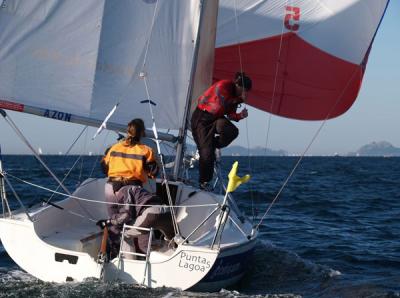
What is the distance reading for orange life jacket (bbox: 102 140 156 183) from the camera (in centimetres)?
604

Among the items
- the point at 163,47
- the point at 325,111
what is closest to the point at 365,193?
the point at 325,111

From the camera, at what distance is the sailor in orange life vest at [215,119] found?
22.5 ft

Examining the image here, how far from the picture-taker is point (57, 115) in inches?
254

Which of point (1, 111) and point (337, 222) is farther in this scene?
point (337, 222)

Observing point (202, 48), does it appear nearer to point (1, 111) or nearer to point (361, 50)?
point (361, 50)

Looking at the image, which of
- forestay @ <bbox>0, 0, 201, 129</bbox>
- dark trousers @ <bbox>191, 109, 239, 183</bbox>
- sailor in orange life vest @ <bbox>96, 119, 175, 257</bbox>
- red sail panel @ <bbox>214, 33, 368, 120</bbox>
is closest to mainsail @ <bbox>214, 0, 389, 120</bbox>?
red sail panel @ <bbox>214, 33, 368, 120</bbox>

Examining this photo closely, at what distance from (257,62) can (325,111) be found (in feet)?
3.67

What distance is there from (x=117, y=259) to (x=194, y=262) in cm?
72

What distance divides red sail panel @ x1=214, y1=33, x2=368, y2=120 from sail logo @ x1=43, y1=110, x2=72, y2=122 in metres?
2.52

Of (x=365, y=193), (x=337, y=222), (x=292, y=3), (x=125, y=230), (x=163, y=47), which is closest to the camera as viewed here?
(x=125, y=230)

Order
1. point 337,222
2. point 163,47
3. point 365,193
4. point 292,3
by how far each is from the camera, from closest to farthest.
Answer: point 163,47 < point 292,3 < point 337,222 < point 365,193

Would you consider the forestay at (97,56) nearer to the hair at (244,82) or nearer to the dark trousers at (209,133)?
the dark trousers at (209,133)

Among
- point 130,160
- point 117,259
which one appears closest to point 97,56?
point 130,160

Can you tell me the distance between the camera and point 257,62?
8172 mm
